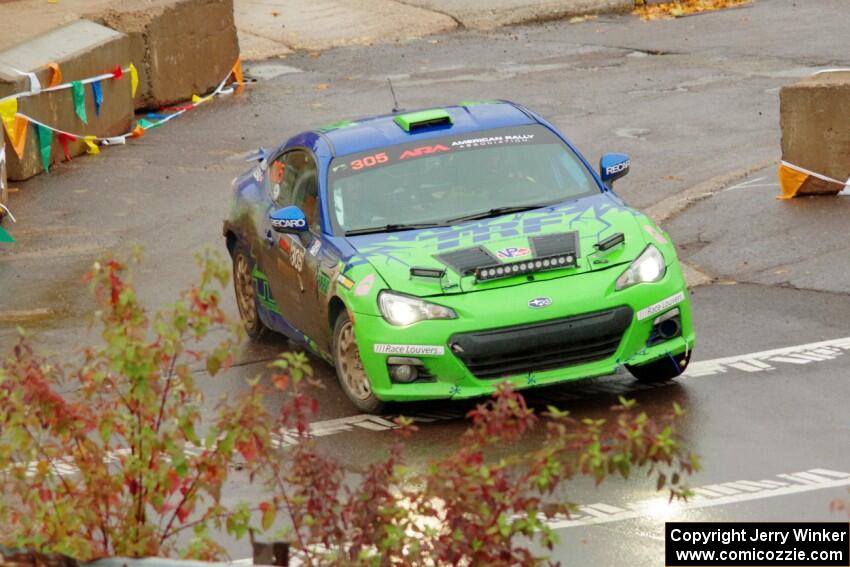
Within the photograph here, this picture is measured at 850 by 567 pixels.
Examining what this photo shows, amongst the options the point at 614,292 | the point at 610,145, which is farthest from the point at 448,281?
the point at 610,145

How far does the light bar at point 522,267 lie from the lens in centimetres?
1048

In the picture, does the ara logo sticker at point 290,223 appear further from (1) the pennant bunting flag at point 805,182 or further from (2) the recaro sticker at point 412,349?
(1) the pennant bunting flag at point 805,182

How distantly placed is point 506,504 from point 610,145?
1319 cm

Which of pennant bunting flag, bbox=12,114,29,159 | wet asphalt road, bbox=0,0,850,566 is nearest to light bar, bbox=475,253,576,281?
wet asphalt road, bbox=0,0,850,566

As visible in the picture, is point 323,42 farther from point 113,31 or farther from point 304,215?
point 304,215

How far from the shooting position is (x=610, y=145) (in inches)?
742

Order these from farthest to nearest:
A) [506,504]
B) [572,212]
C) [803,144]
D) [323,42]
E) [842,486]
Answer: [323,42] < [803,144] < [572,212] < [842,486] < [506,504]

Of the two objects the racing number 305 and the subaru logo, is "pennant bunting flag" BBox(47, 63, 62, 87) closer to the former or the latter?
the racing number 305

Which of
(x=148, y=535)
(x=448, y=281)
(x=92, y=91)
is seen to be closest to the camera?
(x=148, y=535)

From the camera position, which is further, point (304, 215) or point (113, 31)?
point (113, 31)

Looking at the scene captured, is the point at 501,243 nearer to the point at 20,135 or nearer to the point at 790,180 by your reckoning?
the point at 790,180

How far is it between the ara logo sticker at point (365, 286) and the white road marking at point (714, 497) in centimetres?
235

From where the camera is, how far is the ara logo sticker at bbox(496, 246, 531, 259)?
1061 centimetres

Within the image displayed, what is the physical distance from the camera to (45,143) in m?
19.8
